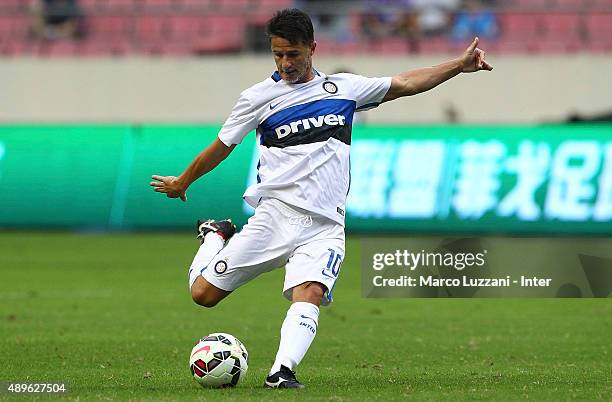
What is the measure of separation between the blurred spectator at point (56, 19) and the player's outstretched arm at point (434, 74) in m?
21.2

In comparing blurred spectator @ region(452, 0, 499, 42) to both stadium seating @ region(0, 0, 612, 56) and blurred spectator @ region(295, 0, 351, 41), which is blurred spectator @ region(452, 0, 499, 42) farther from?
blurred spectator @ region(295, 0, 351, 41)

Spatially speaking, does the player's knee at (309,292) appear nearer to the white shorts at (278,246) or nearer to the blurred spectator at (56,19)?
the white shorts at (278,246)

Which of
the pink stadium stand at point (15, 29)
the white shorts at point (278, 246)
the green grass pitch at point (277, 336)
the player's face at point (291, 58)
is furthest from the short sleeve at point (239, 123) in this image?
the pink stadium stand at point (15, 29)

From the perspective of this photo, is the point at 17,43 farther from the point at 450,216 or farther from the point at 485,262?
the point at 485,262

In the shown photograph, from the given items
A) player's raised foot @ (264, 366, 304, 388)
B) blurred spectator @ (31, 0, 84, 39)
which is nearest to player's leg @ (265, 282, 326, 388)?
player's raised foot @ (264, 366, 304, 388)

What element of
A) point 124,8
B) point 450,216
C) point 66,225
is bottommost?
point 66,225

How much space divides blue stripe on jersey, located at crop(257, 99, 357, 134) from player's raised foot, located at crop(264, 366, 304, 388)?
1444 millimetres

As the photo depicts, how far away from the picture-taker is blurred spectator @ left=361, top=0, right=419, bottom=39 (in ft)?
87.4

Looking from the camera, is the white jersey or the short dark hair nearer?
the short dark hair

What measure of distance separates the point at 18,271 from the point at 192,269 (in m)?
9.65

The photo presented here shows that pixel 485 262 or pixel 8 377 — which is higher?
pixel 485 262

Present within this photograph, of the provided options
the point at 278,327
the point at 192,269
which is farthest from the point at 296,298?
the point at 278,327

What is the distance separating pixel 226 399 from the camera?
280 inches

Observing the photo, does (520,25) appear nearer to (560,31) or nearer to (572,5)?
(560,31)
